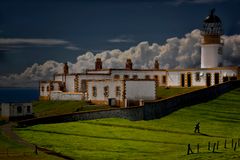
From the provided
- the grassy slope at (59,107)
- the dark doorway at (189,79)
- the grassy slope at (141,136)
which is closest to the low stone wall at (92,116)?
the grassy slope at (141,136)

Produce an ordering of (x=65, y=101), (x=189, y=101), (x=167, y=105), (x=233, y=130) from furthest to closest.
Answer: (x=65, y=101), (x=189, y=101), (x=167, y=105), (x=233, y=130)

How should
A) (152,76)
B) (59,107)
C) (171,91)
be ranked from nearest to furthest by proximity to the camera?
(59,107) → (171,91) → (152,76)

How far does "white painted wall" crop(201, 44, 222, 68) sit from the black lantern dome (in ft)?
8.02

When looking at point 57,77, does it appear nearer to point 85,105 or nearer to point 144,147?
point 85,105

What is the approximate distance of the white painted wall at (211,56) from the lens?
84.2 m

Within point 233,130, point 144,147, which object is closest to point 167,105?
point 233,130

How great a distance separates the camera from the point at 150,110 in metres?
57.2

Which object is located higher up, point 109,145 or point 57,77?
point 57,77

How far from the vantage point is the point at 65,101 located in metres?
74.9

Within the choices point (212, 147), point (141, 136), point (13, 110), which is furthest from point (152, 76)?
point (212, 147)

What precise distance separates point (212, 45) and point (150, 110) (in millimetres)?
32078

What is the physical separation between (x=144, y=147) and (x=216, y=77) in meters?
42.2

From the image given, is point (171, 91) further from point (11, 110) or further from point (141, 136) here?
point (141, 136)

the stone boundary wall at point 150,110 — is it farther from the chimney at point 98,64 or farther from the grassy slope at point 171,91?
the chimney at point 98,64
